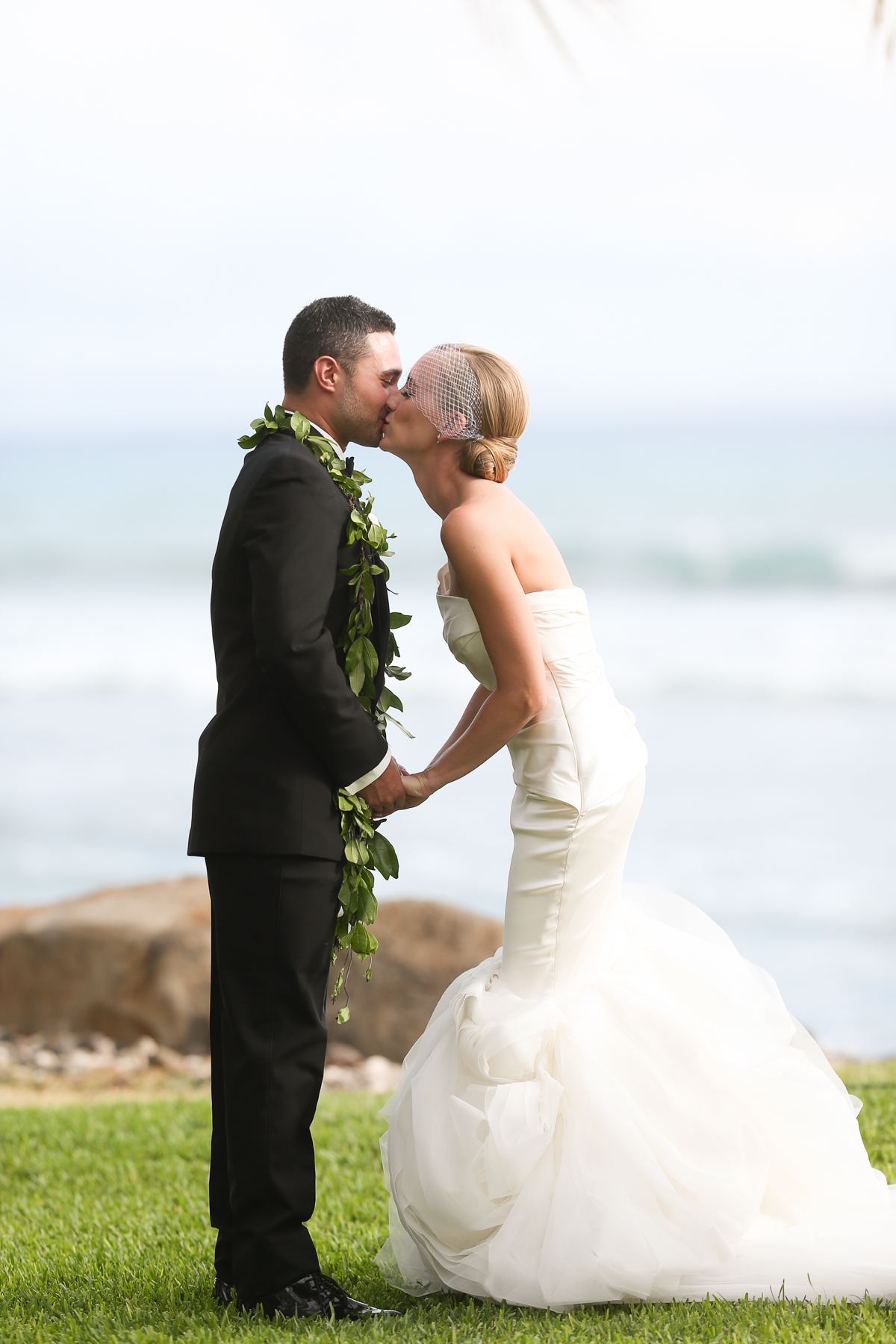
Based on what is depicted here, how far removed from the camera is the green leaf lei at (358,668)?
10.4 ft

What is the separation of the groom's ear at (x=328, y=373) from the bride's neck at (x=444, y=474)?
0.28m

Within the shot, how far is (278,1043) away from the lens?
3.05 metres

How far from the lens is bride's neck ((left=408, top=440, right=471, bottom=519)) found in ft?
A: 10.9

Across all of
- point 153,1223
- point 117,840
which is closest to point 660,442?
point 117,840

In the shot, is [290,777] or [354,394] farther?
[354,394]

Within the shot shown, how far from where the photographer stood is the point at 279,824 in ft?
10.0

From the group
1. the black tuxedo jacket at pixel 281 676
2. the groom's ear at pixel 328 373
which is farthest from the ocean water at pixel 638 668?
the groom's ear at pixel 328 373

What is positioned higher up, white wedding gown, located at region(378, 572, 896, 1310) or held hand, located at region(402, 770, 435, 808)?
held hand, located at region(402, 770, 435, 808)

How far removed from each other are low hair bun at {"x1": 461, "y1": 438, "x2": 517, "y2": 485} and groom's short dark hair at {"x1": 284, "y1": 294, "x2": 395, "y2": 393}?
378 millimetres

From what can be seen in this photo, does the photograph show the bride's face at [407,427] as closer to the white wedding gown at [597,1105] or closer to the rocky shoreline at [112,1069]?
the white wedding gown at [597,1105]

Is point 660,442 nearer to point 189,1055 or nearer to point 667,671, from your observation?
point 667,671

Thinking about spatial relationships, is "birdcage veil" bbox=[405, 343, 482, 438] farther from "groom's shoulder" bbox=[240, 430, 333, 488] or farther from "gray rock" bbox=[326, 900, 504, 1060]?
"gray rock" bbox=[326, 900, 504, 1060]

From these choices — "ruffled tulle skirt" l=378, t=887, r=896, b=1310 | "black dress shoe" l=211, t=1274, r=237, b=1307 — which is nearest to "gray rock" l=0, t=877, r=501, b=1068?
"black dress shoe" l=211, t=1274, r=237, b=1307

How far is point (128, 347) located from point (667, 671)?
631 inches
